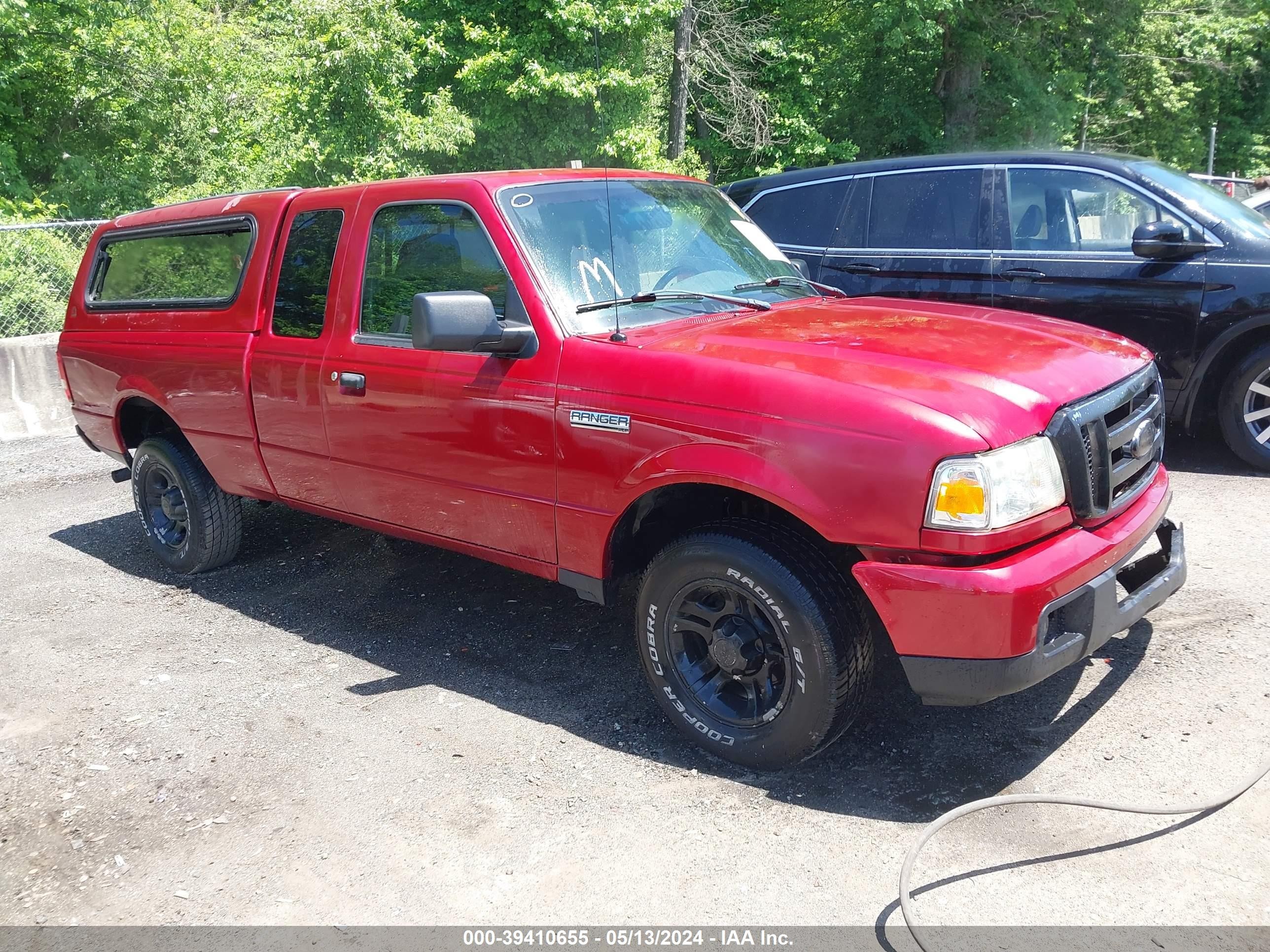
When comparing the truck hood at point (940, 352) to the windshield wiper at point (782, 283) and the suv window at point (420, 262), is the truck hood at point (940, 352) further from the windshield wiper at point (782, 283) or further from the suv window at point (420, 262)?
the suv window at point (420, 262)

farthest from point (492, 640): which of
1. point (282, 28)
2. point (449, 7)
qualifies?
point (282, 28)

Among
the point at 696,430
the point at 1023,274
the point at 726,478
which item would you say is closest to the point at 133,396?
the point at 696,430

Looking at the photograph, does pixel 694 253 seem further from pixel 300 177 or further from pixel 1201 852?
pixel 300 177

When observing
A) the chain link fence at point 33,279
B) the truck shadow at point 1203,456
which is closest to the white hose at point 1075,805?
the truck shadow at point 1203,456

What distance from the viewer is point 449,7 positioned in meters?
19.1

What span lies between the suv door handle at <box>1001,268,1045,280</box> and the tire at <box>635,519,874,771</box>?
4244mm

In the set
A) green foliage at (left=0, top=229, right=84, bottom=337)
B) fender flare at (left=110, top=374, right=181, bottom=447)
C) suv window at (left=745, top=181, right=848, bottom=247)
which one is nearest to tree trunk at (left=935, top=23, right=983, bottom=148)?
suv window at (left=745, top=181, right=848, bottom=247)

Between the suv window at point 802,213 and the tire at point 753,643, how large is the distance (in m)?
4.79

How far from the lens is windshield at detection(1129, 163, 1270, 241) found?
6.39 metres

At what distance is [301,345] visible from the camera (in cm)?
467

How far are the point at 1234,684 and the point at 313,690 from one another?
3608mm

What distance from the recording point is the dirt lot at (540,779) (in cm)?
292

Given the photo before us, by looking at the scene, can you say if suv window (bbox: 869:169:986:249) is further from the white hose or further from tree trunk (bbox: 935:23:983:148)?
tree trunk (bbox: 935:23:983:148)

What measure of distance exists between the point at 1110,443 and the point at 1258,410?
3.89 metres
